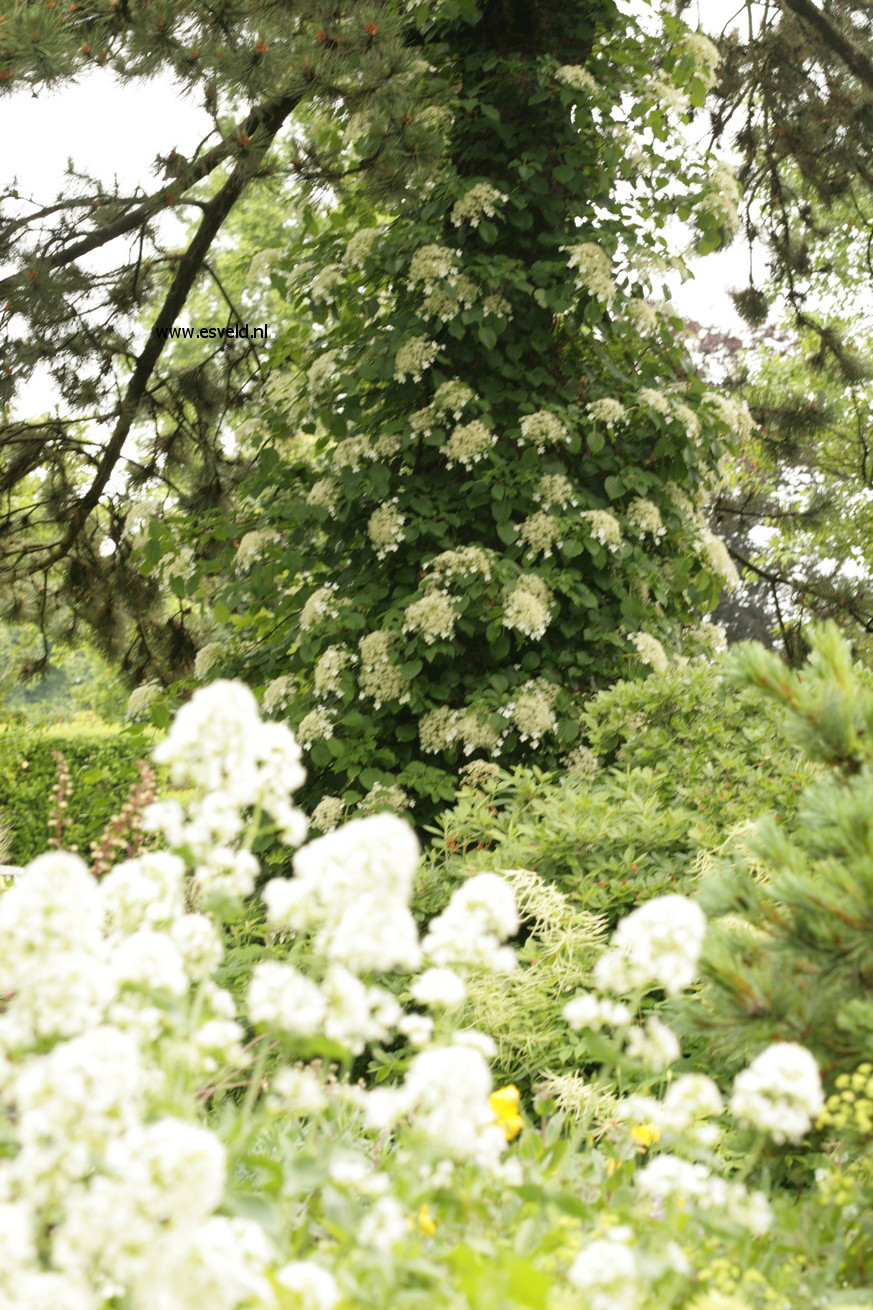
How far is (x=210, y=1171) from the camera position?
1050mm

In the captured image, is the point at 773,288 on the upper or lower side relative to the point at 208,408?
upper

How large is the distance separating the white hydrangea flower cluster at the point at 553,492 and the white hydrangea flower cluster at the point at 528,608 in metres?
0.39

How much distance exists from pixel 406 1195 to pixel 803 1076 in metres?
0.48

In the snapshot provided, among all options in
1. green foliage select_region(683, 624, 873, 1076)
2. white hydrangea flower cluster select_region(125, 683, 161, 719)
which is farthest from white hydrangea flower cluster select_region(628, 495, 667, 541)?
green foliage select_region(683, 624, 873, 1076)

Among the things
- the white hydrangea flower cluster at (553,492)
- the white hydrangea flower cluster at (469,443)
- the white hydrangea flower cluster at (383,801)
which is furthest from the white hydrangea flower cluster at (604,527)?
the white hydrangea flower cluster at (383,801)

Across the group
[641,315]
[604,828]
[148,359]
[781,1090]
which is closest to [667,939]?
[781,1090]

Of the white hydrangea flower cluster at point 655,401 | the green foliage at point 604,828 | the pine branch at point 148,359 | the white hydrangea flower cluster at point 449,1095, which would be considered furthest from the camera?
the pine branch at point 148,359

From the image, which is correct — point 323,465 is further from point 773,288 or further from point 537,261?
point 773,288

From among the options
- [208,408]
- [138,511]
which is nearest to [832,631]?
[138,511]

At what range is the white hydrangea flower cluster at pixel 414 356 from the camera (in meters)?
4.95

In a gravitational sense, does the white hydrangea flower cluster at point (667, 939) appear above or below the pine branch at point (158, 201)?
below

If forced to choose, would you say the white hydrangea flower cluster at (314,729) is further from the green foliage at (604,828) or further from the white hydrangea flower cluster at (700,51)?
the white hydrangea flower cluster at (700,51)

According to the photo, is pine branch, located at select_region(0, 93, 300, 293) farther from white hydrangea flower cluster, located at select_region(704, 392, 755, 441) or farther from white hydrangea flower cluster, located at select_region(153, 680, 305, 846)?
white hydrangea flower cluster, located at select_region(153, 680, 305, 846)

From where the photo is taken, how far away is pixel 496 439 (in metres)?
4.95
